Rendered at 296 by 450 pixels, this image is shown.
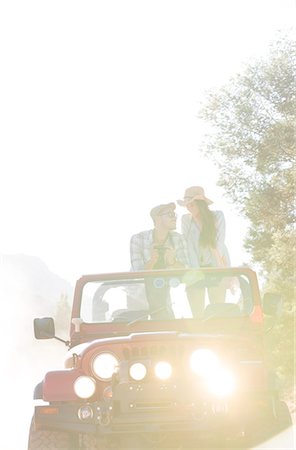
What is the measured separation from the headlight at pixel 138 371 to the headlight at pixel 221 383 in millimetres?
464

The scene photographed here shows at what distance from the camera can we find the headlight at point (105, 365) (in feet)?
26.1

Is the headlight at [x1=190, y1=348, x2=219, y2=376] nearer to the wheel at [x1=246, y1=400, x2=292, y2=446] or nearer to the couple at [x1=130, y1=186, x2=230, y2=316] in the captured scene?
the wheel at [x1=246, y1=400, x2=292, y2=446]

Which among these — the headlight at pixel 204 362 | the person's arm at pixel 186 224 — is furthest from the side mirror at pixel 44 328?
the person's arm at pixel 186 224

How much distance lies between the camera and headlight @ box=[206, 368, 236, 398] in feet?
25.2

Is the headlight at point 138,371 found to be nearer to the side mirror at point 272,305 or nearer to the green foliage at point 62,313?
the side mirror at point 272,305

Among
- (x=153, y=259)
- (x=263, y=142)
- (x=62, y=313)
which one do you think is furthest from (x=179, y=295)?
(x=62, y=313)

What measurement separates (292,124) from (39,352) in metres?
160

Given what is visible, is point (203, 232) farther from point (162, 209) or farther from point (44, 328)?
point (44, 328)

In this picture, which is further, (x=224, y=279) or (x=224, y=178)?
(x=224, y=178)

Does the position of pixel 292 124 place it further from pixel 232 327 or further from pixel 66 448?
pixel 66 448

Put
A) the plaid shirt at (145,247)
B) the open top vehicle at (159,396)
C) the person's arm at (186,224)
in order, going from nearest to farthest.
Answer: the open top vehicle at (159,396), the plaid shirt at (145,247), the person's arm at (186,224)

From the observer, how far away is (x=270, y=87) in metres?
26.2

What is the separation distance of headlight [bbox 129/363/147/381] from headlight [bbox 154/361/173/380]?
0.29ft

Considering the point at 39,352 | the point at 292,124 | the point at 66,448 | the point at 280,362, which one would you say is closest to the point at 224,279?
the point at 66,448
